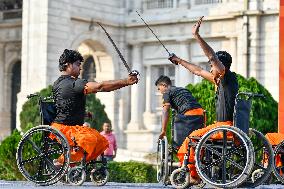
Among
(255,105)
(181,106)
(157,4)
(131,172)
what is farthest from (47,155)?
(157,4)

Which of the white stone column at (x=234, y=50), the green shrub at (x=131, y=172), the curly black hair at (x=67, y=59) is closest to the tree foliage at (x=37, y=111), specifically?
the white stone column at (x=234, y=50)

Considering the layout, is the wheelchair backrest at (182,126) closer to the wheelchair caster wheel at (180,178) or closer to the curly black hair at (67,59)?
→ the wheelchair caster wheel at (180,178)

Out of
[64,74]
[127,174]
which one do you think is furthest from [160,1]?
[64,74]

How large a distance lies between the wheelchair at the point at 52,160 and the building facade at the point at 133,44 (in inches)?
794

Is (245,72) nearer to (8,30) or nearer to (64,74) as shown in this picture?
(8,30)

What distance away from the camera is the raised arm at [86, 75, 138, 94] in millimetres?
10055

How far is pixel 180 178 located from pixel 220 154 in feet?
2.79

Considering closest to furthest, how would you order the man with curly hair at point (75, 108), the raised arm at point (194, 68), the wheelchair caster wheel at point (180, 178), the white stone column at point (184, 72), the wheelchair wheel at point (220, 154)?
1. the wheelchair wheel at point (220, 154)
2. the wheelchair caster wheel at point (180, 178)
3. the raised arm at point (194, 68)
4. the man with curly hair at point (75, 108)
5. the white stone column at point (184, 72)

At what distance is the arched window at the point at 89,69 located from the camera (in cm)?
3609

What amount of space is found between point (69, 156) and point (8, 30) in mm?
25973

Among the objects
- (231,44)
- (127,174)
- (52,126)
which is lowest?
(127,174)

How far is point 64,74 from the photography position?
1141cm

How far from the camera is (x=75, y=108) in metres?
11.0

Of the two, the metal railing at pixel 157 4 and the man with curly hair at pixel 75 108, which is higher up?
the metal railing at pixel 157 4
